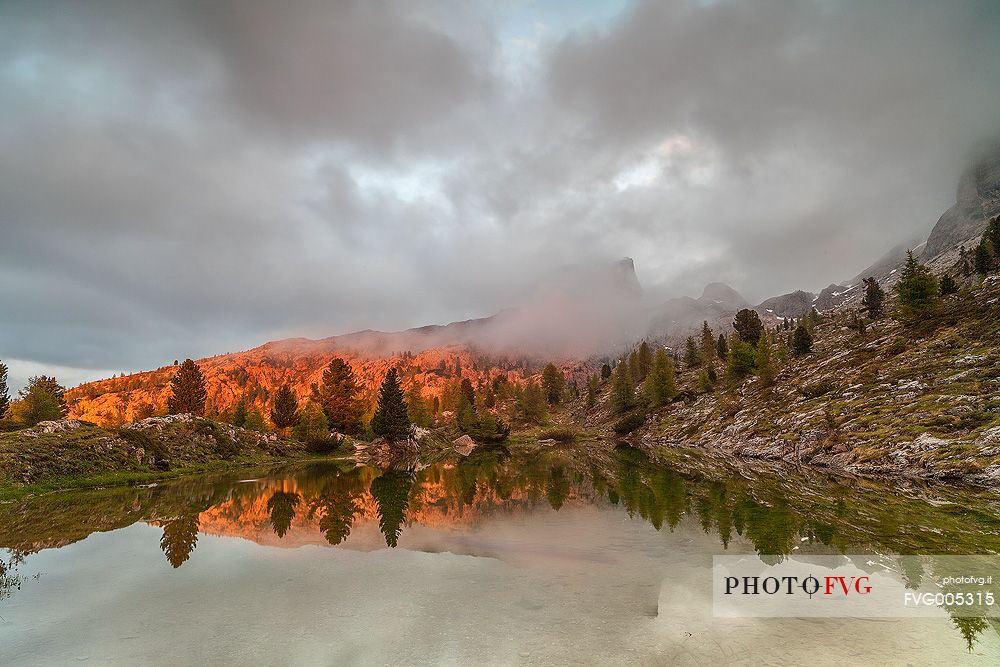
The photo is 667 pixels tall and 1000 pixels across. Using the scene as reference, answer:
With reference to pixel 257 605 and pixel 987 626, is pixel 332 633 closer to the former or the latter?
pixel 257 605

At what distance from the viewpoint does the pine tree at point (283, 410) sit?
301 feet

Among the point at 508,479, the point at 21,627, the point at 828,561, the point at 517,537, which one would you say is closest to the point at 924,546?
the point at 828,561

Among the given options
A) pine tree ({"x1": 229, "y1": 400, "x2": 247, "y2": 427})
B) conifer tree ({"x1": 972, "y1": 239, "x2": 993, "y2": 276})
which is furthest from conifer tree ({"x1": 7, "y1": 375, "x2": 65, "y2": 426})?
conifer tree ({"x1": 972, "y1": 239, "x2": 993, "y2": 276})

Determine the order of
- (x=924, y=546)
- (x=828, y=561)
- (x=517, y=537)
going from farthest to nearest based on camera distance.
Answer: (x=517, y=537) → (x=924, y=546) → (x=828, y=561)

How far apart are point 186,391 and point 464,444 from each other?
61.3 metres

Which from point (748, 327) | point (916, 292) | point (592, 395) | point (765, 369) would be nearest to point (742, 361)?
point (765, 369)

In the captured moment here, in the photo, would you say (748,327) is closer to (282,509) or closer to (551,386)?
(551,386)

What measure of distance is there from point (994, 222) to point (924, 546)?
11582 cm

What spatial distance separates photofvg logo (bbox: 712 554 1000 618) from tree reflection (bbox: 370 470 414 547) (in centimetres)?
1319

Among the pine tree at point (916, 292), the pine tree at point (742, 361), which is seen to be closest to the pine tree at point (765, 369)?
the pine tree at point (742, 361)

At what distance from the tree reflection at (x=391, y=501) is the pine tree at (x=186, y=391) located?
224 feet

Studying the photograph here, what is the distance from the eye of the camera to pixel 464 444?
104938 millimetres

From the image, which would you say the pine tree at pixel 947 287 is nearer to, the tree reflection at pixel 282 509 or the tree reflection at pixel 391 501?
the tree reflection at pixel 391 501

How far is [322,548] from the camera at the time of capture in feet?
58.9
